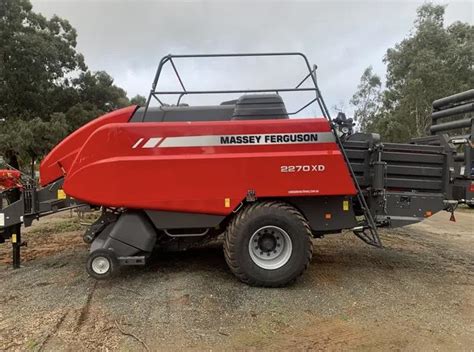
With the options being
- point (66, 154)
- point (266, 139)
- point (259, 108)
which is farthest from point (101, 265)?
point (259, 108)

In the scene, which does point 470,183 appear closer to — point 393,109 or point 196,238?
point 196,238

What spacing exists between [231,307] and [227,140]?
1.80m

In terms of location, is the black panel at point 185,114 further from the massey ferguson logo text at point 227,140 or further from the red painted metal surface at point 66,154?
the massey ferguson logo text at point 227,140

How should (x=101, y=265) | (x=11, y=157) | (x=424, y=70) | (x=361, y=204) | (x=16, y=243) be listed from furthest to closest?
(x=424, y=70) → (x=11, y=157) → (x=16, y=243) → (x=361, y=204) → (x=101, y=265)

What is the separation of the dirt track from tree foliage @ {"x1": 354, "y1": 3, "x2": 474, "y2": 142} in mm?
24070

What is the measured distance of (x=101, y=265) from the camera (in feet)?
15.8

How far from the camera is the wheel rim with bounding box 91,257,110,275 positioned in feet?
15.8

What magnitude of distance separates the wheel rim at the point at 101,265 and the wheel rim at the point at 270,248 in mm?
1608

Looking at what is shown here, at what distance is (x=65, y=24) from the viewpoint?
80.3 feet

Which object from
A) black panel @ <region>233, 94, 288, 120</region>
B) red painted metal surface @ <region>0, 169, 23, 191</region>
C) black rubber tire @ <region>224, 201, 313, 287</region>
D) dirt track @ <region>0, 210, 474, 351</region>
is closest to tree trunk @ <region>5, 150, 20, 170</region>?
red painted metal surface @ <region>0, 169, 23, 191</region>

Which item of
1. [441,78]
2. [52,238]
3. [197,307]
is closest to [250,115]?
[197,307]

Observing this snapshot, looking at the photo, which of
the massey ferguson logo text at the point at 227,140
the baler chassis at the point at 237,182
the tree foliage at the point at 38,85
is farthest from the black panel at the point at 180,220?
the tree foliage at the point at 38,85

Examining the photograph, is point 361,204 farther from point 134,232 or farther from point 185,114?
point 134,232

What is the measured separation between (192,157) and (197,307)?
1.61 metres
